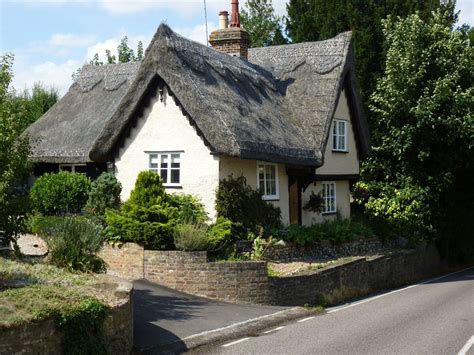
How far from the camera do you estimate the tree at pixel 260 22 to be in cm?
4772

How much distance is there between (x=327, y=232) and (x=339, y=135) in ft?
18.6

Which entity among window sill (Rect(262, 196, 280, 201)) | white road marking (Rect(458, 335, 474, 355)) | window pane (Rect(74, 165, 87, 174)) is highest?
window pane (Rect(74, 165, 87, 174))

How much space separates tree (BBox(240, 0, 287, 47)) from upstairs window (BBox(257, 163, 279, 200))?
27.6 metres

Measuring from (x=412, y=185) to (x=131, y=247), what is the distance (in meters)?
13.4

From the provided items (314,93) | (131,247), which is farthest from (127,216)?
(314,93)

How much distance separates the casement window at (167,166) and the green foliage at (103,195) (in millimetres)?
1261

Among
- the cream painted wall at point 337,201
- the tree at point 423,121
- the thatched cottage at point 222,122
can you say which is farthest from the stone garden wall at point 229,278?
the tree at point 423,121

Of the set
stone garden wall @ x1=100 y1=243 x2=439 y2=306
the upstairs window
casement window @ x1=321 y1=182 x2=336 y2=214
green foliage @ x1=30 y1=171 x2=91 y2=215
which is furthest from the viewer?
casement window @ x1=321 y1=182 x2=336 y2=214

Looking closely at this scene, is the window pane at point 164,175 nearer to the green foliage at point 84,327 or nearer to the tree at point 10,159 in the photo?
the tree at point 10,159

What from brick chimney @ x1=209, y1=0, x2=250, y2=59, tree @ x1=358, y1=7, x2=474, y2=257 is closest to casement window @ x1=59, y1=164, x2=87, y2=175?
brick chimney @ x1=209, y1=0, x2=250, y2=59

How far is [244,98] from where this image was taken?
21.0 m

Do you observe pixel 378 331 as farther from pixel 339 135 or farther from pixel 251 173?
pixel 339 135

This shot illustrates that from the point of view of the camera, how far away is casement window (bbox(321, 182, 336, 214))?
24.6 metres

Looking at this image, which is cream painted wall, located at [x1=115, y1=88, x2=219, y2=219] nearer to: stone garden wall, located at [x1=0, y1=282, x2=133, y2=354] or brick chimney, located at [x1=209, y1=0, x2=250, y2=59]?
brick chimney, located at [x1=209, y1=0, x2=250, y2=59]
